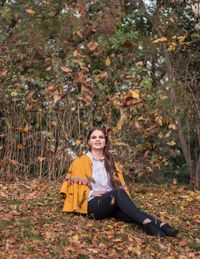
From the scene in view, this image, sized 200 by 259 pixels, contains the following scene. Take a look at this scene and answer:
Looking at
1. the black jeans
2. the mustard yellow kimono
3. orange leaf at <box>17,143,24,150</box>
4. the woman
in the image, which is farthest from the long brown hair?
orange leaf at <box>17,143,24,150</box>

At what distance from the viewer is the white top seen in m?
6.10

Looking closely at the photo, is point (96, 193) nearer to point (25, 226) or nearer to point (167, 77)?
point (25, 226)

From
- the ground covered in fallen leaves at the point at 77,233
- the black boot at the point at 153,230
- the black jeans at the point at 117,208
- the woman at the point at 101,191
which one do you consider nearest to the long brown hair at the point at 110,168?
the woman at the point at 101,191

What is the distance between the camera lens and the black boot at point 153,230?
5.47 m

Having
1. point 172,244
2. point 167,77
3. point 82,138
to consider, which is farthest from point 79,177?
point 167,77

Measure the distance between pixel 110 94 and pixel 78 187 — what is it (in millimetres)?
3569

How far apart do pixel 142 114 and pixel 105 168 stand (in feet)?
9.73

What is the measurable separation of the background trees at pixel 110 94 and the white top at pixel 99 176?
227cm

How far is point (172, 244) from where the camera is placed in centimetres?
533

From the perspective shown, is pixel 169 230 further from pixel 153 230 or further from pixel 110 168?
pixel 110 168

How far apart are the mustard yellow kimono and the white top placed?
0.07m

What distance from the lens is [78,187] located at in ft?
19.6

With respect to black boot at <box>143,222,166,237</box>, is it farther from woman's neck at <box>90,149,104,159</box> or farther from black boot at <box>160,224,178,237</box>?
woman's neck at <box>90,149,104,159</box>

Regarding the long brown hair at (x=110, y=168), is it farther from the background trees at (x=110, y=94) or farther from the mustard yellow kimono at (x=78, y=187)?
the background trees at (x=110, y=94)
